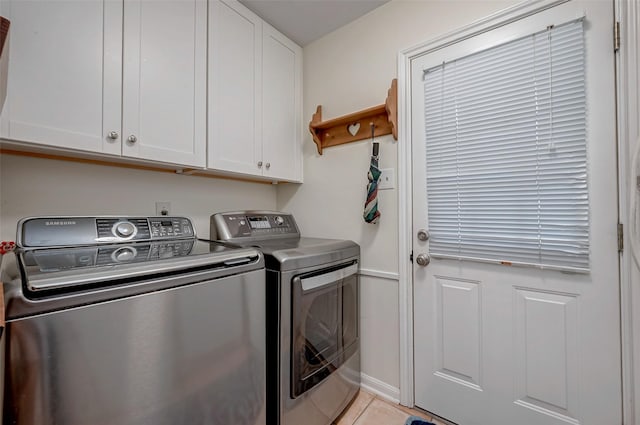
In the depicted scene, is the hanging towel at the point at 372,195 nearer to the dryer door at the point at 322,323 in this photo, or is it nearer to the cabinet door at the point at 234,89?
Result: the dryer door at the point at 322,323

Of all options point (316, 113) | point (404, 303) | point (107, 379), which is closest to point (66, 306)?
point (107, 379)

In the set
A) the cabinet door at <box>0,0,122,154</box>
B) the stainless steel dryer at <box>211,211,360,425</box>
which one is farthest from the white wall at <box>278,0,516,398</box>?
the cabinet door at <box>0,0,122,154</box>

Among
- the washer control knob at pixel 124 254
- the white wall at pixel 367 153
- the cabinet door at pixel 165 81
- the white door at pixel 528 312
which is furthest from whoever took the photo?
the white wall at pixel 367 153

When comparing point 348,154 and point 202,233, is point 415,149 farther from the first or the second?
point 202,233

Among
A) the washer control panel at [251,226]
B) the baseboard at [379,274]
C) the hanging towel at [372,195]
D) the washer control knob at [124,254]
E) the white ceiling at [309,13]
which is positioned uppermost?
the white ceiling at [309,13]

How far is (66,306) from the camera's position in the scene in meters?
0.67

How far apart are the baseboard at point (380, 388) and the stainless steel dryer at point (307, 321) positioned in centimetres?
10

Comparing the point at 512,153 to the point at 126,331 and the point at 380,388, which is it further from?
the point at 126,331

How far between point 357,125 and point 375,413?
5.74 feet

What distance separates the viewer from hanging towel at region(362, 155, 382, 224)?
164cm

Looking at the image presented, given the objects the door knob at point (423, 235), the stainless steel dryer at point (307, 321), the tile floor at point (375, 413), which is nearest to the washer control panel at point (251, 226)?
the stainless steel dryer at point (307, 321)

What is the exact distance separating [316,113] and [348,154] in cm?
41

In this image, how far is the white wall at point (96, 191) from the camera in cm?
117

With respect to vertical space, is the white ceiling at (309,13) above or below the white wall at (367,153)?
above
